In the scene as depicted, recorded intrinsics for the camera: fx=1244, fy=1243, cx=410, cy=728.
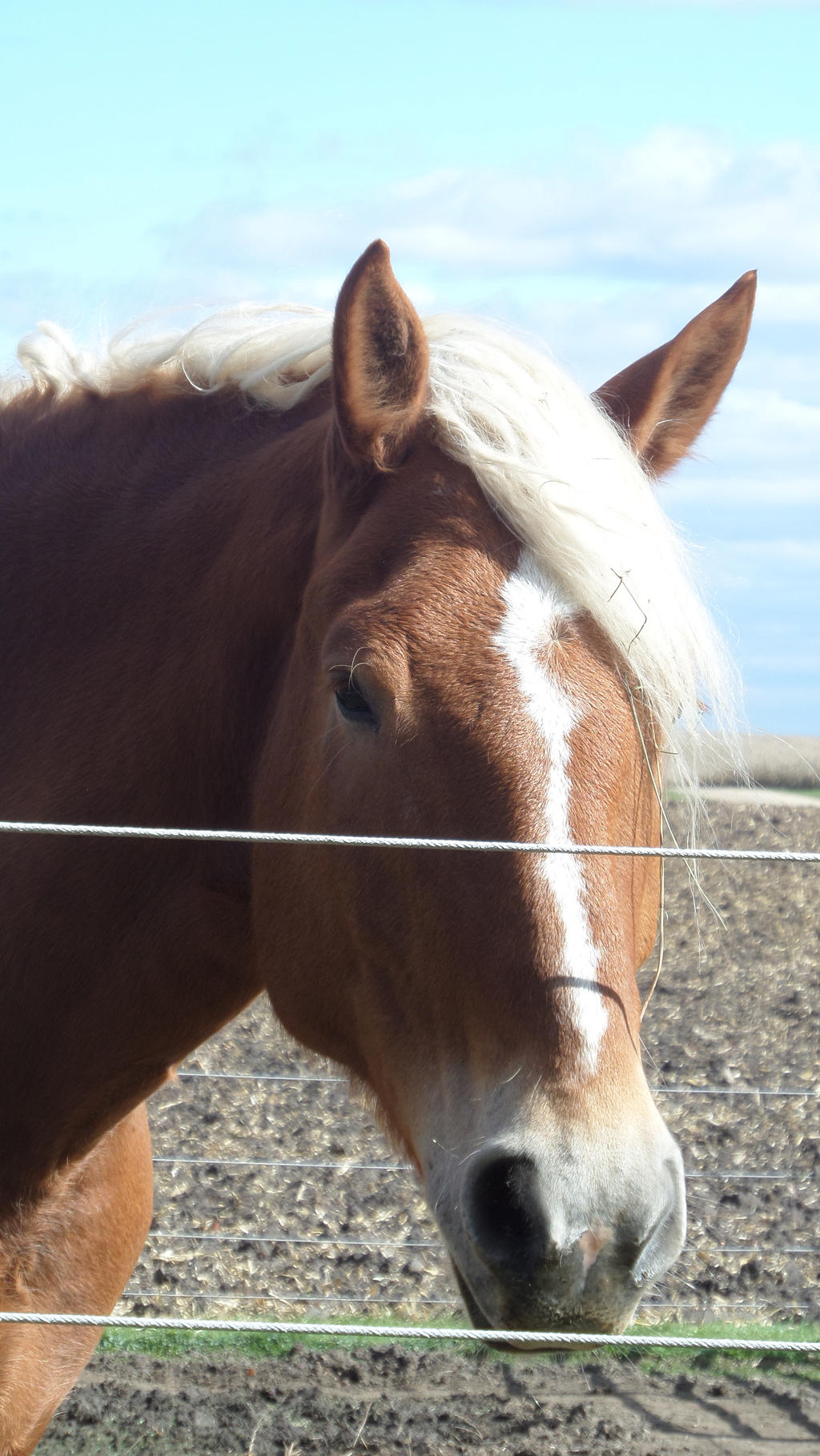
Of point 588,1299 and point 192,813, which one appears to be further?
point 192,813

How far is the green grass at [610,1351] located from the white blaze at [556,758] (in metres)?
2.80

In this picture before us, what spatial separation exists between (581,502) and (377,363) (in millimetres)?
412

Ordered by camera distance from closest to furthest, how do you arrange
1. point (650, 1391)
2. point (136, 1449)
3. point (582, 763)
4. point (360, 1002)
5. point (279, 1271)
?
point (582, 763) < point (360, 1002) < point (136, 1449) < point (650, 1391) < point (279, 1271)

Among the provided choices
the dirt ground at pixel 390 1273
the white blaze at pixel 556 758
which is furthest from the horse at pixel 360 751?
the dirt ground at pixel 390 1273

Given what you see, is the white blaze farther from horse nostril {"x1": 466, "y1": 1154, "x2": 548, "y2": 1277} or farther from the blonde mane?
horse nostril {"x1": 466, "y1": 1154, "x2": 548, "y2": 1277}

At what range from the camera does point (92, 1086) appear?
87.1 inches

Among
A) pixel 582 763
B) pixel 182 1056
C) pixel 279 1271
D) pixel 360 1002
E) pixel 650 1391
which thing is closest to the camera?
pixel 582 763

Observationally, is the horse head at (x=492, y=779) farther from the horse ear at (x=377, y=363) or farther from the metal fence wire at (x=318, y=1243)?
the metal fence wire at (x=318, y=1243)

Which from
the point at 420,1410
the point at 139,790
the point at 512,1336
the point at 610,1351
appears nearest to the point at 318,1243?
the point at 420,1410

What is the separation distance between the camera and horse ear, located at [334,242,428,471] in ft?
6.31

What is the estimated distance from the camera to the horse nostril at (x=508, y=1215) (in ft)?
4.90

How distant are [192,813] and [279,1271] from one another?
2676 millimetres

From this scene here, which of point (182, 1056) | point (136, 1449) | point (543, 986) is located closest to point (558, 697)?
point (543, 986)

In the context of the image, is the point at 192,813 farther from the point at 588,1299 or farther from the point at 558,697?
the point at 588,1299
